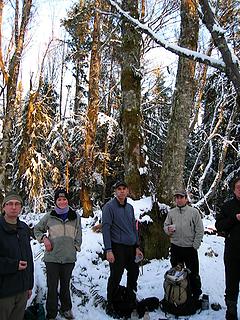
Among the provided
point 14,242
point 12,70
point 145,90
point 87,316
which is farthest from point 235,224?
point 145,90

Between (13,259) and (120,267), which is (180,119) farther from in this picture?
(13,259)

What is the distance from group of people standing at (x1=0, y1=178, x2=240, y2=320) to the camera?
3916 mm

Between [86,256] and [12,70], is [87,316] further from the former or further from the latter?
[12,70]

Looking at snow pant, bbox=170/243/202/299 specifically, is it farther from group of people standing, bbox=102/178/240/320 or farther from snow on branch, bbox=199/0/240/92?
snow on branch, bbox=199/0/240/92

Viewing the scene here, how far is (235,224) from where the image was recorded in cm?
467

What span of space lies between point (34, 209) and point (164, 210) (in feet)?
31.1

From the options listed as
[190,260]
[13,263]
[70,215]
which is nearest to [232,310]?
[190,260]

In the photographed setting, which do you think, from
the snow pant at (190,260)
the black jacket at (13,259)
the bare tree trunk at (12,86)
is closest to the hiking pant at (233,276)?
the snow pant at (190,260)

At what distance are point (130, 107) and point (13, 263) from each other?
15.2ft

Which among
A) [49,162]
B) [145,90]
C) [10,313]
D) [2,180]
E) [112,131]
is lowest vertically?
[10,313]

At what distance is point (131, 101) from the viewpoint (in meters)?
7.56

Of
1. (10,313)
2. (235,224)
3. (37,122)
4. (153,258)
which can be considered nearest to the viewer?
(10,313)

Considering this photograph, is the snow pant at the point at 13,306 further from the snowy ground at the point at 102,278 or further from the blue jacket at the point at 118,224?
the blue jacket at the point at 118,224

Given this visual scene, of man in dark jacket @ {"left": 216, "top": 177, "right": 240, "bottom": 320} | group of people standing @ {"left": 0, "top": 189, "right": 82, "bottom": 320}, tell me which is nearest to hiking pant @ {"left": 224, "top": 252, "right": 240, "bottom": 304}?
man in dark jacket @ {"left": 216, "top": 177, "right": 240, "bottom": 320}
